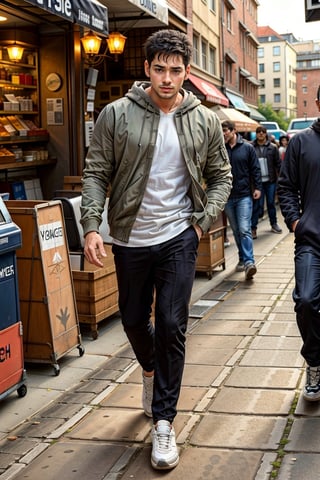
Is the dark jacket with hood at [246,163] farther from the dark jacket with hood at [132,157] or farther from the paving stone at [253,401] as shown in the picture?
the dark jacket with hood at [132,157]

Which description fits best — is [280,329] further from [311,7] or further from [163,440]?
[163,440]

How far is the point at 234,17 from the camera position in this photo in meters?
34.4

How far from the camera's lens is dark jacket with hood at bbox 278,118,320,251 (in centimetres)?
451

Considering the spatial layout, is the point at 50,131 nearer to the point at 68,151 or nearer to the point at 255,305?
the point at 68,151

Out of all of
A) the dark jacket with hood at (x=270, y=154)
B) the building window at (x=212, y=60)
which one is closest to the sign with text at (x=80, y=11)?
the dark jacket with hood at (x=270, y=154)

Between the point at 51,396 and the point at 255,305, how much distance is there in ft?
10.7

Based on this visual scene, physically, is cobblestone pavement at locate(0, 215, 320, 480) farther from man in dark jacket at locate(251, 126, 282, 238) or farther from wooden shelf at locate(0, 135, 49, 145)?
man in dark jacket at locate(251, 126, 282, 238)

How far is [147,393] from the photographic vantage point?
446 cm

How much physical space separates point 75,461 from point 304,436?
1.24 metres

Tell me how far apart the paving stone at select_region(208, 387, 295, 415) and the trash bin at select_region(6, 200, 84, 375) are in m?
1.40

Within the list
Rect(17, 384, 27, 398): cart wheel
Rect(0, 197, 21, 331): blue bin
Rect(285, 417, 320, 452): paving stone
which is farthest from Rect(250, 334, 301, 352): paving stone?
Rect(0, 197, 21, 331): blue bin

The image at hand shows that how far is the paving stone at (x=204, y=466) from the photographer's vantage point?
12.2 ft

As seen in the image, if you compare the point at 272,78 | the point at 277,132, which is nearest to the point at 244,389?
the point at 277,132

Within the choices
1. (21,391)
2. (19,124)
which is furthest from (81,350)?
(19,124)
